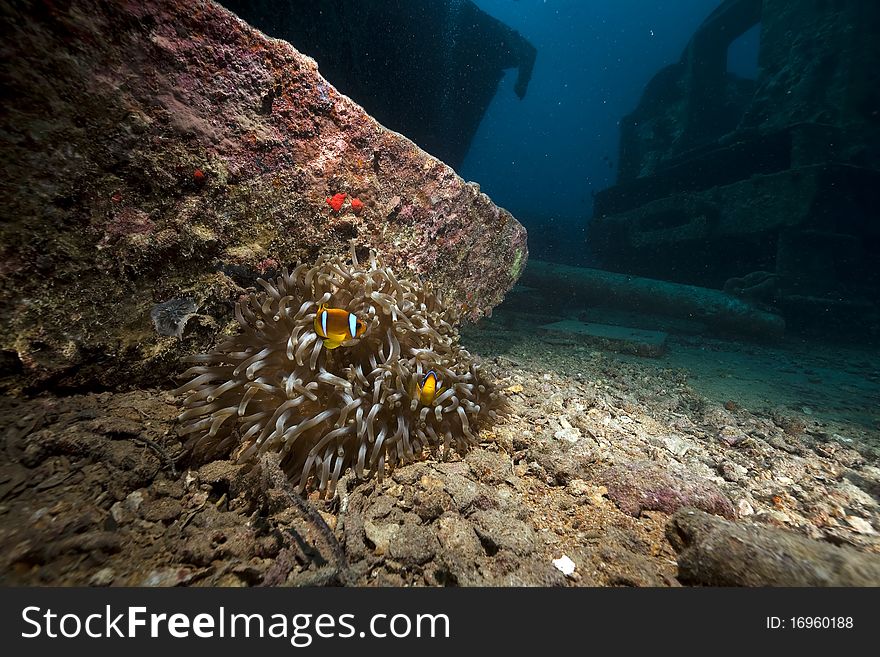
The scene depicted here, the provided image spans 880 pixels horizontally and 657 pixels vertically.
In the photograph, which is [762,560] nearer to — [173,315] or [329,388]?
[329,388]

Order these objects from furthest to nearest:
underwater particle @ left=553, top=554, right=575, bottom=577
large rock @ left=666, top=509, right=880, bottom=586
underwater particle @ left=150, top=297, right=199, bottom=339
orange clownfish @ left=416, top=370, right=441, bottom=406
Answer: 1. underwater particle @ left=150, top=297, right=199, bottom=339
2. orange clownfish @ left=416, top=370, right=441, bottom=406
3. underwater particle @ left=553, top=554, right=575, bottom=577
4. large rock @ left=666, top=509, right=880, bottom=586

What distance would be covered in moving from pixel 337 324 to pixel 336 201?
136 cm

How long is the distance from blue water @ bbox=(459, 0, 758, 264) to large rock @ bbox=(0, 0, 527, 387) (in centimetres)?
7208

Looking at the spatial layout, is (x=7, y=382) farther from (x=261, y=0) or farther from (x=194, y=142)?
(x=261, y=0)

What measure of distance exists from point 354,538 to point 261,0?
26.7 feet

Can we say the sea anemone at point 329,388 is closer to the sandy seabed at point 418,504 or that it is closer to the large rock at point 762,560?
the sandy seabed at point 418,504

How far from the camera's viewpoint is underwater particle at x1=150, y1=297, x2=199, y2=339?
2.34 metres

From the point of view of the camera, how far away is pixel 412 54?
9.88 m

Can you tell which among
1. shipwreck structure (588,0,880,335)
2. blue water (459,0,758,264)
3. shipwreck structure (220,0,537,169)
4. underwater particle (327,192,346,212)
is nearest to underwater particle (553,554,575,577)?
underwater particle (327,192,346,212)

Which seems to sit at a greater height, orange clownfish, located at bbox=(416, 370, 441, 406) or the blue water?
the blue water

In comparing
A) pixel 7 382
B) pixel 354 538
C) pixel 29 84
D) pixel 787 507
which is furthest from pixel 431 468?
pixel 29 84

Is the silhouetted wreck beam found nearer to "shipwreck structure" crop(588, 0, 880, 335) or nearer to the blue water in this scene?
"shipwreck structure" crop(588, 0, 880, 335)

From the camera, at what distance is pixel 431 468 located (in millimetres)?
2256

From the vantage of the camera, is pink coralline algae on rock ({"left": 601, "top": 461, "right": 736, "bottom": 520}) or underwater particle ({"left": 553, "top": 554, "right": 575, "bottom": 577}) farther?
pink coralline algae on rock ({"left": 601, "top": 461, "right": 736, "bottom": 520})
